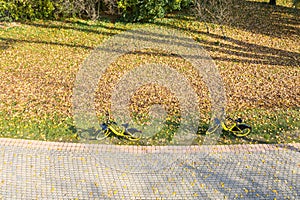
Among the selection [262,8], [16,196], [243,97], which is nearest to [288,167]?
[243,97]

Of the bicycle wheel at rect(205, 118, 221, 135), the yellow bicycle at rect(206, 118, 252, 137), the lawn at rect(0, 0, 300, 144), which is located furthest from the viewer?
the lawn at rect(0, 0, 300, 144)

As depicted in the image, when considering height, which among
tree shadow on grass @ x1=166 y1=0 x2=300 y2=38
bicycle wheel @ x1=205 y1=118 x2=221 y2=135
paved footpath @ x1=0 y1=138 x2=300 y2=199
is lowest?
paved footpath @ x1=0 y1=138 x2=300 y2=199

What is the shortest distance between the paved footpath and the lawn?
672 millimetres

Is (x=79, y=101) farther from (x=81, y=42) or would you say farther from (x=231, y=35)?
(x=231, y=35)

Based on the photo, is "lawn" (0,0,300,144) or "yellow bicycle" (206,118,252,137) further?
"lawn" (0,0,300,144)

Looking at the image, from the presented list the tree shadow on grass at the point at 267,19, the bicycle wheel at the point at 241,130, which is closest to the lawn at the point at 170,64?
the tree shadow on grass at the point at 267,19

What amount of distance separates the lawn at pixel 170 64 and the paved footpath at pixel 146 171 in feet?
2.20

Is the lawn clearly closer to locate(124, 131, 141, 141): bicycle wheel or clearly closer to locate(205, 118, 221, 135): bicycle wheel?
locate(205, 118, 221, 135): bicycle wheel

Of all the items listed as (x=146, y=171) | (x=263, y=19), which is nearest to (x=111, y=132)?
(x=146, y=171)

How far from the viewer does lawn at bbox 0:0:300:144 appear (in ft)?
30.2

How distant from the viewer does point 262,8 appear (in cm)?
1892

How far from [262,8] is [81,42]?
11.5 metres

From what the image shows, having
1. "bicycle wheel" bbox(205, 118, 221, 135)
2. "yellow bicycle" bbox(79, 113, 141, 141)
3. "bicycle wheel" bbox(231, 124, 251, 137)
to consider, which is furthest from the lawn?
"yellow bicycle" bbox(79, 113, 141, 141)

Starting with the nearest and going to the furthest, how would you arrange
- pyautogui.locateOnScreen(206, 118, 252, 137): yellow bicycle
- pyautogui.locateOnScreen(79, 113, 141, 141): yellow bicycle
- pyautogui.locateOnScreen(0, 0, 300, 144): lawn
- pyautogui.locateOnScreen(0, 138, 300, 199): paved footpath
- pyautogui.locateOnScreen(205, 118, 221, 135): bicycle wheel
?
pyautogui.locateOnScreen(0, 138, 300, 199): paved footpath → pyautogui.locateOnScreen(79, 113, 141, 141): yellow bicycle → pyautogui.locateOnScreen(206, 118, 252, 137): yellow bicycle → pyautogui.locateOnScreen(205, 118, 221, 135): bicycle wheel → pyautogui.locateOnScreen(0, 0, 300, 144): lawn
